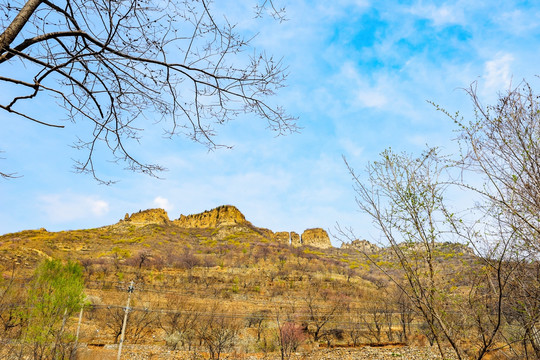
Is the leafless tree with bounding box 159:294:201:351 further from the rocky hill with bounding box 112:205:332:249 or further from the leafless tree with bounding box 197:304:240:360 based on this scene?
the rocky hill with bounding box 112:205:332:249

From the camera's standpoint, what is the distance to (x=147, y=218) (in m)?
74.4

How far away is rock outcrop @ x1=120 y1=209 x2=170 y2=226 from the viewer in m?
71.4

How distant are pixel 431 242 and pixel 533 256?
1394 millimetres

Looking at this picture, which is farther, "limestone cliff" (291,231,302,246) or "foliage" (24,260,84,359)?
"limestone cliff" (291,231,302,246)

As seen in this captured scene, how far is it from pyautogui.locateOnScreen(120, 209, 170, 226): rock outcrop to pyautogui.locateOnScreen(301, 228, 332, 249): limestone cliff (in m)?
38.4

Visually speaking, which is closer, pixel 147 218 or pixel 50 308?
pixel 50 308

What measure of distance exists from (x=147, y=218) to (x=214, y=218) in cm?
1836

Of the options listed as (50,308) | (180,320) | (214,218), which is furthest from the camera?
(214,218)

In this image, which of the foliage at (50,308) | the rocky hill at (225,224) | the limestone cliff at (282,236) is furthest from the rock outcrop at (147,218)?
the foliage at (50,308)

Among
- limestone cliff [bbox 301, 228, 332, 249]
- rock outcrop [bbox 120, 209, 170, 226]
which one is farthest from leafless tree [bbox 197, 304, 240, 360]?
limestone cliff [bbox 301, 228, 332, 249]

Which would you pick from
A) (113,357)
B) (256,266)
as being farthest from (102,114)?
(256,266)

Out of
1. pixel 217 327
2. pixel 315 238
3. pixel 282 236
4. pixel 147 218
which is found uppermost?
pixel 147 218

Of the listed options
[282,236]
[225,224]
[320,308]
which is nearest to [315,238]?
[282,236]

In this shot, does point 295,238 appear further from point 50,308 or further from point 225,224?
point 50,308
